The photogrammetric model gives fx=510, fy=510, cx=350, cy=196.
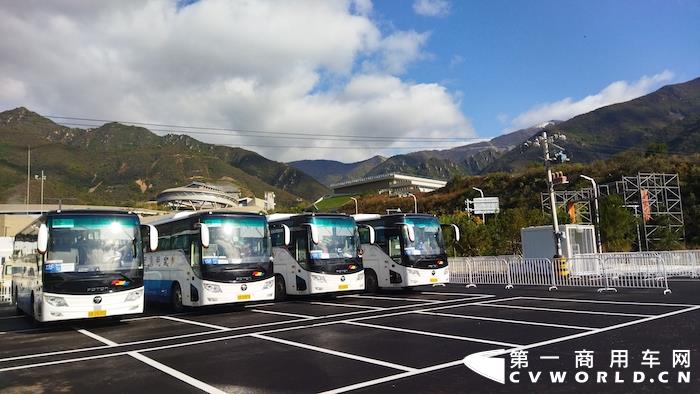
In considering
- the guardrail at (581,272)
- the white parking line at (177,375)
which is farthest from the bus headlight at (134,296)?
the guardrail at (581,272)

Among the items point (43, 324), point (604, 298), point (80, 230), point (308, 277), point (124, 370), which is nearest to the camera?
point (124, 370)

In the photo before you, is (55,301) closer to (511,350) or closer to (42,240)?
(42,240)

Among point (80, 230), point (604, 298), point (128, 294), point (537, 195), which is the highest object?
point (537, 195)

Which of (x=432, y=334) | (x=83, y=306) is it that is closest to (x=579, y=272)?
(x=432, y=334)

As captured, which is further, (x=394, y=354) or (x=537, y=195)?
(x=537, y=195)

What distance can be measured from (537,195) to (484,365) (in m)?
59.3

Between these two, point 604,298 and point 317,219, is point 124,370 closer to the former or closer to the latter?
point 317,219

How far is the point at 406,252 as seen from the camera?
17.9 metres

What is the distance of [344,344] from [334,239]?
8.28 meters

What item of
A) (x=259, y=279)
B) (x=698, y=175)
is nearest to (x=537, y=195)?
(x=698, y=175)

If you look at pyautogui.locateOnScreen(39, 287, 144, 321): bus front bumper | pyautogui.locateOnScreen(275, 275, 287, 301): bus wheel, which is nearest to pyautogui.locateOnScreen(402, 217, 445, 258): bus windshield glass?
pyautogui.locateOnScreen(275, 275, 287, 301): bus wheel

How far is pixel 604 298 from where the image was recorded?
48.8 feet

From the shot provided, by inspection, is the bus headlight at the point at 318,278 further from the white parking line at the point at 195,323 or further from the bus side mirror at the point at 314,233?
the white parking line at the point at 195,323

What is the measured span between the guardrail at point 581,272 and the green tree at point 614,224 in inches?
572
